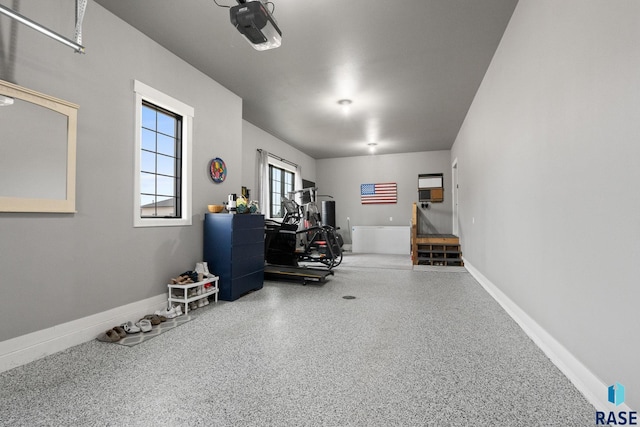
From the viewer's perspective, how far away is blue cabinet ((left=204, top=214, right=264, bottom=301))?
4148 millimetres

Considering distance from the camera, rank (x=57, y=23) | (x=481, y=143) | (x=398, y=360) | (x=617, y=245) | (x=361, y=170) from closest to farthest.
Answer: (x=617, y=245), (x=398, y=360), (x=57, y=23), (x=481, y=143), (x=361, y=170)

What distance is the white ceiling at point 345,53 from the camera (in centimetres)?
311

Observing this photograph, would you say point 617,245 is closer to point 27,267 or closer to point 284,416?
point 284,416

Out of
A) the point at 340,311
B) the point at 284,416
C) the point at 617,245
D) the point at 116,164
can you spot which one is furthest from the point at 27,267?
the point at 617,245

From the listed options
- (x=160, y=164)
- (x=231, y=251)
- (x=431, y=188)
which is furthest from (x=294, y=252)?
(x=431, y=188)

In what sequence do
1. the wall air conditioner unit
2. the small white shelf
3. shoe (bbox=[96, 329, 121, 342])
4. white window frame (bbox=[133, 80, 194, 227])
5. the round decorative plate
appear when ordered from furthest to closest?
the wall air conditioner unit
the round decorative plate
the small white shelf
white window frame (bbox=[133, 80, 194, 227])
shoe (bbox=[96, 329, 121, 342])

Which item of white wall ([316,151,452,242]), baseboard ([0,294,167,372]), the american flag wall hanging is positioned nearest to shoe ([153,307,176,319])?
baseboard ([0,294,167,372])

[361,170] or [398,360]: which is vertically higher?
[361,170]

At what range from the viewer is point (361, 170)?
34.3ft

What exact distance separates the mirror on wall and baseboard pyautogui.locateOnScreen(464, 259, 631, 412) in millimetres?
4122

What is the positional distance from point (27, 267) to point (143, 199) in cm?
146

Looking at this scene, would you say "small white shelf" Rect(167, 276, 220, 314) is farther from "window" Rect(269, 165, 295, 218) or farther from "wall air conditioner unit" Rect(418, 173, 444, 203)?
"wall air conditioner unit" Rect(418, 173, 444, 203)

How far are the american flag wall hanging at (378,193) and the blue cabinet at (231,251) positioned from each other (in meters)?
6.42

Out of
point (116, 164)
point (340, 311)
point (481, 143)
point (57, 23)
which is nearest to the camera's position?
point (57, 23)
